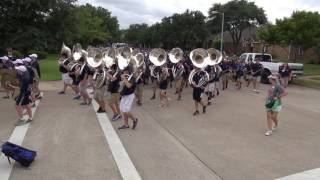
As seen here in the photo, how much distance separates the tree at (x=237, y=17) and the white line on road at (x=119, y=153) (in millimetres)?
67372

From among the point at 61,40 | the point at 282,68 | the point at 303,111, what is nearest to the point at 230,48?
the point at 61,40

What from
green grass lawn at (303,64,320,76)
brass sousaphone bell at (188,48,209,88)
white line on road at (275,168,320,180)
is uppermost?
brass sousaphone bell at (188,48,209,88)

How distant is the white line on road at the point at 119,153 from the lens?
8.05 m

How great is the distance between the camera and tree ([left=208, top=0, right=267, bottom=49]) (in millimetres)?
77938

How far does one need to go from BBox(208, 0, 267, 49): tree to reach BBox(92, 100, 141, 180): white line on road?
221 ft

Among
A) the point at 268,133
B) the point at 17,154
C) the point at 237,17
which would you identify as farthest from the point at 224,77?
the point at 237,17

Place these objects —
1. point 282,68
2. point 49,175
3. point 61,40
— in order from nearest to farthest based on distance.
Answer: point 49,175 < point 282,68 < point 61,40

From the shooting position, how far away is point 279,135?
38.0ft

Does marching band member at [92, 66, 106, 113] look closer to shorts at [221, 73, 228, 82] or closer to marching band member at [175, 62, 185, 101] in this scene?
marching band member at [175, 62, 185, 101]

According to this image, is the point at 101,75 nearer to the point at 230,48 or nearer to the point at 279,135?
the point at 279,135

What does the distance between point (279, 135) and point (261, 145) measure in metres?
1.34

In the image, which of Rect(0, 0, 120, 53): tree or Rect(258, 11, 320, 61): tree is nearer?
Rect(0, 0, 120, 53): tree

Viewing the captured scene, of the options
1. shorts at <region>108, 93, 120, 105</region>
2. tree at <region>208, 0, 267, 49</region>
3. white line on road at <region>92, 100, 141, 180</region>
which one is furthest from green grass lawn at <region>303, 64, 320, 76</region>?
A: tree at <region>208, 0, 267, 49</region>

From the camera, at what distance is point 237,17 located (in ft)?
256
